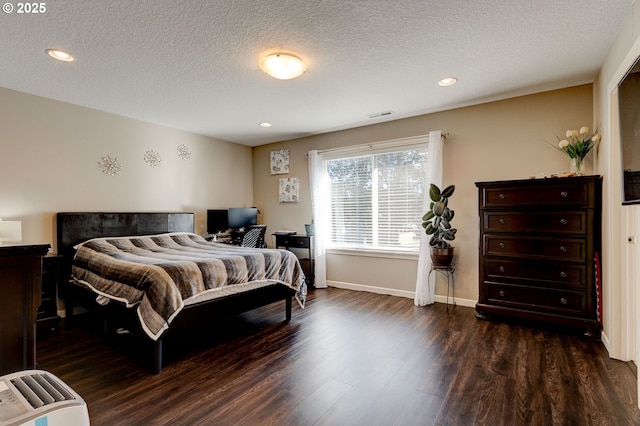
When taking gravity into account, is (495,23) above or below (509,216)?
above

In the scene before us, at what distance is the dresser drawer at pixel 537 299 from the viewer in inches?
115

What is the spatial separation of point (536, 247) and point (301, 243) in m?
3.17

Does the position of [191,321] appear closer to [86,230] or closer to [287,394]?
[287,394]

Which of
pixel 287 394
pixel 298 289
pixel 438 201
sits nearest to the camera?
pixel 287 394

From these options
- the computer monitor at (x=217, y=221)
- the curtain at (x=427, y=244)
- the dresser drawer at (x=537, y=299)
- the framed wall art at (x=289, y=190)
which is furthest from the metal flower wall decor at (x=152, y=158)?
the dresser drawer at (x=537, y=299)

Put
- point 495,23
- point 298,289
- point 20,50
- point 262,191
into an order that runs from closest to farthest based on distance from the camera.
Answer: point 495,23 < point 20,50 < point 298,289 < point 262,191

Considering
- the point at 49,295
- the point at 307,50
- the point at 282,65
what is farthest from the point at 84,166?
the point at 307,50

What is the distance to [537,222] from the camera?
311 cm

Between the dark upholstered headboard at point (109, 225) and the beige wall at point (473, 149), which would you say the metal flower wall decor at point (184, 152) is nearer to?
the dark upholstered headboard at point (109, 225)

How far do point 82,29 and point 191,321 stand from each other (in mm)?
2294

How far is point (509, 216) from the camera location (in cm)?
324

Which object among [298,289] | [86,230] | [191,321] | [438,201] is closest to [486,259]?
[438,201]

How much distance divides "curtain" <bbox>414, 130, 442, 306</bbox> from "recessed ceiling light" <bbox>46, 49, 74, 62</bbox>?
3795 mm
